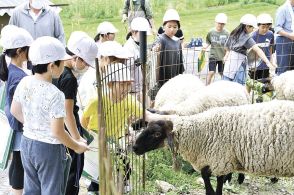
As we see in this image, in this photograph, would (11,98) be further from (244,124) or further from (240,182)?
(240,182)

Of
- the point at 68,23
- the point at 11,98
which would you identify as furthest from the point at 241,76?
the point at 68,23

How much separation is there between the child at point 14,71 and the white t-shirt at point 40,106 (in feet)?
1.58

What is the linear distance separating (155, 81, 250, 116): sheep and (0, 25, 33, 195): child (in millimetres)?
1646

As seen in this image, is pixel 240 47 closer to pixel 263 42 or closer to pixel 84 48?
pixel 263 42

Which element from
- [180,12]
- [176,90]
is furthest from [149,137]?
[180,12]

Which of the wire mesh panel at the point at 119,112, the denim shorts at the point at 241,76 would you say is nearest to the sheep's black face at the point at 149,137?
the wire mesh panel at the point at 119,112

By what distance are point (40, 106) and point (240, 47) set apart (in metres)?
3.63

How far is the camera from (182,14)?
15.6 meters

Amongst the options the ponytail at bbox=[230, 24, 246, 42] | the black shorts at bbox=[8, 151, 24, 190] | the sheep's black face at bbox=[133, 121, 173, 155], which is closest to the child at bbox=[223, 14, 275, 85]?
the ponytail at bbox=[230, 24, 246, 42]

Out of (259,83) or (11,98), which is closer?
(11,98)

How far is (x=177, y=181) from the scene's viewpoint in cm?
491

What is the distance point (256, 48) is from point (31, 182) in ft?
12.5

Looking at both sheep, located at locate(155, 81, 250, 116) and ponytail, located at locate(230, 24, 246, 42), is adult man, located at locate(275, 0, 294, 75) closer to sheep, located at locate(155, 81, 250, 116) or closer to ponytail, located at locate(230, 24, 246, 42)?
ponytail, located at locate(230, 24, 246, 42)

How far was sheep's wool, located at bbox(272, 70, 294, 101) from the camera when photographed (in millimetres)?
5740
